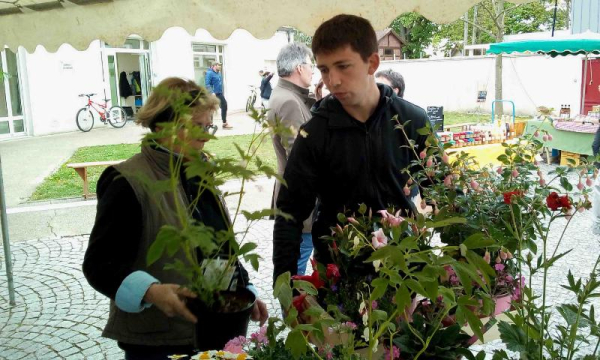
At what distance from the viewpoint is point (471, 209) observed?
1360 millimetres

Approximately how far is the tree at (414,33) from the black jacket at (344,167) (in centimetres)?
3823

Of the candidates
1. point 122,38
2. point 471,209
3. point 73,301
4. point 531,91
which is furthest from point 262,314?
point 531,91

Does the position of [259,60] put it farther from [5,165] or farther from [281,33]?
[5,165]

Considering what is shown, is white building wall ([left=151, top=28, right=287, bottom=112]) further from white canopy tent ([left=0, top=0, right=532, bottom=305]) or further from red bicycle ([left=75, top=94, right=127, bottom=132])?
white canopy tent ([left=0, top=0, right=532, bottom=305])

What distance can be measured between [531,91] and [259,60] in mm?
9861

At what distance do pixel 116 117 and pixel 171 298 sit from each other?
15234 mm

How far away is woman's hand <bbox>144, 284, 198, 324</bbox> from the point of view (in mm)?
1116

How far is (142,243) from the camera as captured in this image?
5.36 feet

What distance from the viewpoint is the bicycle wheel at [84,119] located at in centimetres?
1463

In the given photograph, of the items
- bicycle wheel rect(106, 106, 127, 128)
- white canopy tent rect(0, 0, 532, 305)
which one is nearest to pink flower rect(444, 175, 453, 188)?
white canopy tent rect(0, 0, 532, 305)

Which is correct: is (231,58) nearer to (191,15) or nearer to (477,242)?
(191,15)

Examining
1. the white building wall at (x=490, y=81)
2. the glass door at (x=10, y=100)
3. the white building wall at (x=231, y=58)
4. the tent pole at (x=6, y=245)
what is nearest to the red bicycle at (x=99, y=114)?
the glass door at (x=10, y=100)

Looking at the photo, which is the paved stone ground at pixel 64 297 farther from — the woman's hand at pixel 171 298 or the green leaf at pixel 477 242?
the green leaf at pixel 477 242

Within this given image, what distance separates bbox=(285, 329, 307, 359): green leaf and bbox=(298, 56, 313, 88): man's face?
3.05 meters
